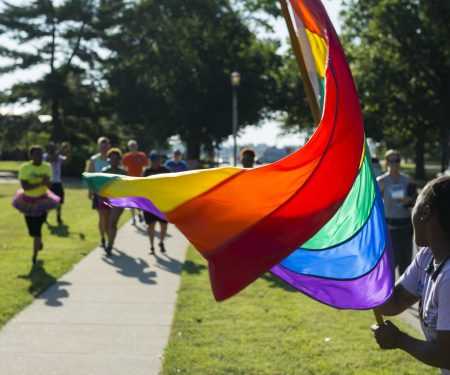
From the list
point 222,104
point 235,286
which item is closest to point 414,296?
point 235,286

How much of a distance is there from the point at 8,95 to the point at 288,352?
43.4 meters

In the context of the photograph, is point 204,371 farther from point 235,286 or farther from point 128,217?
point 128,217

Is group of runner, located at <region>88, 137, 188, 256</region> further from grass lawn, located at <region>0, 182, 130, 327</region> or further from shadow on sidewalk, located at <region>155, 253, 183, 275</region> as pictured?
grass lawn, located at <region>0, 182, 130, 327</region>

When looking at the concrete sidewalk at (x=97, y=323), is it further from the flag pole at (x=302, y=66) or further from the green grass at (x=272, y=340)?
the flag pole at (x=302, y=66)

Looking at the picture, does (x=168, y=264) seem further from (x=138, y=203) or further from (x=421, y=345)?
(x=421, y=345)

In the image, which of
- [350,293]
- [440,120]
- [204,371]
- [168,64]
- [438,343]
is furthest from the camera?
[168,64]

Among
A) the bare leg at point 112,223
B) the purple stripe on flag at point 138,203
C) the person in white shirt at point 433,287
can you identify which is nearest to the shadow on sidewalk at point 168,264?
the bare leg at point 112,223

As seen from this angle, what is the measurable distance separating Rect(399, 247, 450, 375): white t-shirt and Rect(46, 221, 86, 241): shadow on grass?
10.3 m

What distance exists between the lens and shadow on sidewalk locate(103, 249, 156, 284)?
356 inches

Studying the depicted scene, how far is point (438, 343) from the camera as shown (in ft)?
7.95

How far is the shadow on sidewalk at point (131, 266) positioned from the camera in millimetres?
9045

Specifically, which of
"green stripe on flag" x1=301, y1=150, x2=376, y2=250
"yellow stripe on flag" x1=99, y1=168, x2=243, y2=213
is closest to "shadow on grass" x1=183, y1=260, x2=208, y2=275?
"green stripe on flag" x1=301, y1=150, x2=376, y2=250

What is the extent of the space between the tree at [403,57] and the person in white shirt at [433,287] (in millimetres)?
27117

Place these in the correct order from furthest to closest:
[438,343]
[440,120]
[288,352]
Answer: [440,120]
[288,352]
[438,343]
